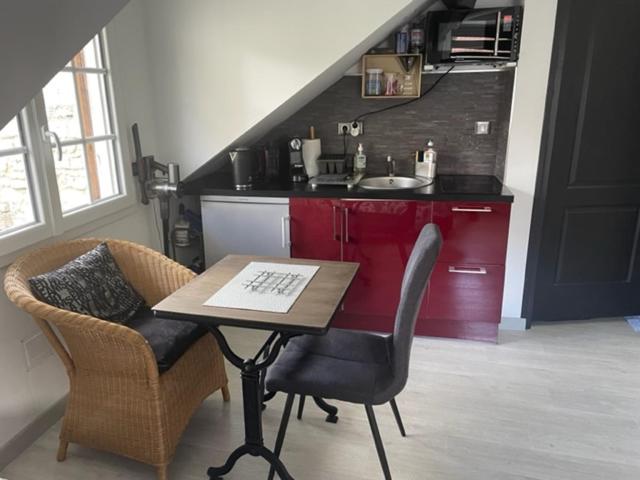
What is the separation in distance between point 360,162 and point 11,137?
194 centimetres

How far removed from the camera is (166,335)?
1.93 metres

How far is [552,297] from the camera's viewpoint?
2.96m

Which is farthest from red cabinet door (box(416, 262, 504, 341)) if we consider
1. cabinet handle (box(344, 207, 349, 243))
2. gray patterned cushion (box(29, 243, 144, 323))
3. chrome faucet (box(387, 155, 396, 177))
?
gray patterned cushion (box(29, 243, 144, 323))

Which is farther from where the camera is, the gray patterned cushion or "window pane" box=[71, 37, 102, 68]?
"window pane" box=[71, 37, 102, 68]

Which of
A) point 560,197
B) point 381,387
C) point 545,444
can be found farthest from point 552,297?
point 381,387

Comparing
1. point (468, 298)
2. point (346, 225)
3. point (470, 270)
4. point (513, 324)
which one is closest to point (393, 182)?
point (346, 225)

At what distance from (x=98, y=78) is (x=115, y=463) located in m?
1.82

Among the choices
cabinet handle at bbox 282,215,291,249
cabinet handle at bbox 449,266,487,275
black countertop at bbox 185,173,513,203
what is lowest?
cabinet handle at bbox 449,266,487,275

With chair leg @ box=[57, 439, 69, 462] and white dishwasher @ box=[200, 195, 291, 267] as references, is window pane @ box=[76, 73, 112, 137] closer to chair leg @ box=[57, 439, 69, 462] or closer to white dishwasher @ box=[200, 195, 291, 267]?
white dishwasher @ box=[200, 195, 291, 267]

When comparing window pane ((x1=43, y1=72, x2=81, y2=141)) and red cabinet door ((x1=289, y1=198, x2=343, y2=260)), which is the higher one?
window pane ((x1=43, y1=72, x2=81, y2=141))

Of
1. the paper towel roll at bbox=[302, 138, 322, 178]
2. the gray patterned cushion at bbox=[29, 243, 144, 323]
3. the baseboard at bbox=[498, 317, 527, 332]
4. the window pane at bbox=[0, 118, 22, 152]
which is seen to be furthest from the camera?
the paper towel roll at bbox=[302, 138, 322, 178]

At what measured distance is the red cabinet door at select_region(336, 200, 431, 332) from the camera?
267 centimetres

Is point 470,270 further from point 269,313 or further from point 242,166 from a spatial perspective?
point 269,313

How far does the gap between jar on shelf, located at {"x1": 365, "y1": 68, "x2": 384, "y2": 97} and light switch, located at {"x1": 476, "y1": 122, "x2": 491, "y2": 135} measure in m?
0.64
